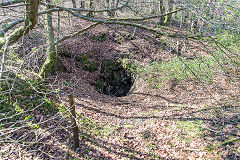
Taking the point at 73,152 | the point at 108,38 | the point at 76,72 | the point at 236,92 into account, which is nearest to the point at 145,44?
the point at 108,38

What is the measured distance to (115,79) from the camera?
10.9 metres

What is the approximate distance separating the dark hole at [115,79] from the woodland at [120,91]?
0.23 feet

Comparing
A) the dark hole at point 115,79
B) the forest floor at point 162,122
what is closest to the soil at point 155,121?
the forest floor at point 162,122

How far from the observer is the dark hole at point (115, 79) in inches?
418

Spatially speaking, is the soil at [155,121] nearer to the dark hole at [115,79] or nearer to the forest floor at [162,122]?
the forest floor at [162,122]

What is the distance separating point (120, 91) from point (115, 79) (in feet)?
2.92

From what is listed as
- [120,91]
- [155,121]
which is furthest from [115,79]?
[155,121]

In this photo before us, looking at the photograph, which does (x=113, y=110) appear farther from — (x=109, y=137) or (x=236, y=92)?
(x=236, y=92)

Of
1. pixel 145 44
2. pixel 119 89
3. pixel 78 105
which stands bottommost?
pixel 119 89

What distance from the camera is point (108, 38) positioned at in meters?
12.5

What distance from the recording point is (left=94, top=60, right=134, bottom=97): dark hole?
1062cm

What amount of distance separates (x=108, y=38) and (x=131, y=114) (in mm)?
7684

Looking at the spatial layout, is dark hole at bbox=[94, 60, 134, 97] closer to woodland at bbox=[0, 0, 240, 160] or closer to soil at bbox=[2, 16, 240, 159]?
woodland at bbox=[0, 0, 240, 160]

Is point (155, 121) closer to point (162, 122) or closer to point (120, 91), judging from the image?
point (162, 122)
